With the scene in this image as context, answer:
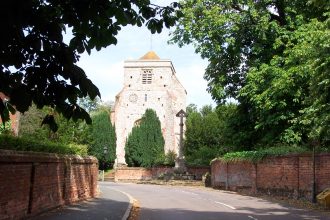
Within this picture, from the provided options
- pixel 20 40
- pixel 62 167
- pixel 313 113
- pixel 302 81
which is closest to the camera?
pixel 20 40

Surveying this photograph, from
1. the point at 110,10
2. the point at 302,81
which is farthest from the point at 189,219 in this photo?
the point at 302,81

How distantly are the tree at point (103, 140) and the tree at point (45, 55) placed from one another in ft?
209

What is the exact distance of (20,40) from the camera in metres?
5.23

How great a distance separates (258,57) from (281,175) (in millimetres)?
8392

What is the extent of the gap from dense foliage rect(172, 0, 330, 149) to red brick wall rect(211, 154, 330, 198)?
162 cm

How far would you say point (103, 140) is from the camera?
71.1 metres

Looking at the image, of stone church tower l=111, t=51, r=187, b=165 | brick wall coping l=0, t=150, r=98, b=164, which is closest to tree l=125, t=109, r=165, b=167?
stone church tower l=111, t=51, r=187, b=165

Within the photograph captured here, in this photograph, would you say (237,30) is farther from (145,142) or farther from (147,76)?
(147,76)

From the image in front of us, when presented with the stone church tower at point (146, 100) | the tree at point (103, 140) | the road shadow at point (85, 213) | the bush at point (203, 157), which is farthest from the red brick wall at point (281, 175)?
the stone church tower at point (146, 100)

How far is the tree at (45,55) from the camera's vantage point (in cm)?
514

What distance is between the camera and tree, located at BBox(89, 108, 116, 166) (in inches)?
2753

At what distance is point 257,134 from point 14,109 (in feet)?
98.7

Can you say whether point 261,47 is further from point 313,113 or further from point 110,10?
point 110,10

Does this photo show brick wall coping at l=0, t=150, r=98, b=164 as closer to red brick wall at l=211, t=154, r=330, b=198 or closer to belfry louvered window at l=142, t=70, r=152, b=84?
red brick wall at l=211, t=154, r=330, b=198
